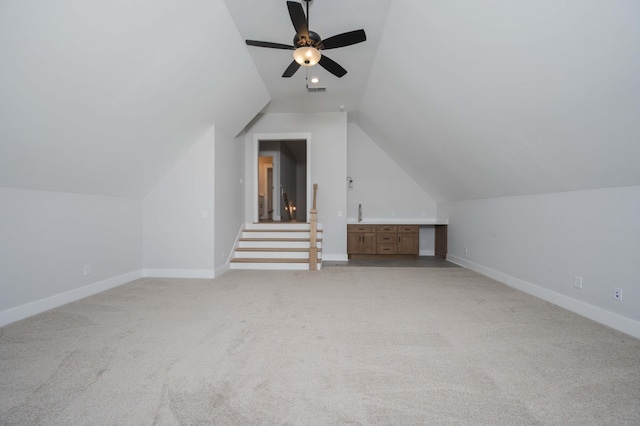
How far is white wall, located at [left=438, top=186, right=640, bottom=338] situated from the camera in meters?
2.48

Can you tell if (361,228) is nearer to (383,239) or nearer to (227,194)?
(383,239)

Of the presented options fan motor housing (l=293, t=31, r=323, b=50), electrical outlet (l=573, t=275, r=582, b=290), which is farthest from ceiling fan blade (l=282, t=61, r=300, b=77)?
electrical outlet (l=573, t=275, r=582, b=290)

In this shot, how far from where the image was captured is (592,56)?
194 centimetres

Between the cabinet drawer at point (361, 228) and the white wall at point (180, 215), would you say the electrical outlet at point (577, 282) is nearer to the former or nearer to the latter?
the cabinet drawer at point (361, 228)

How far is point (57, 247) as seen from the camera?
3.13m

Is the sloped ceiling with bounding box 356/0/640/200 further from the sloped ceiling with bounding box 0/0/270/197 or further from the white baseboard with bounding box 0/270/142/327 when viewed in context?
the white baseboard with bounding box 0/270/142/327

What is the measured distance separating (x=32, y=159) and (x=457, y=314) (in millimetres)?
4354

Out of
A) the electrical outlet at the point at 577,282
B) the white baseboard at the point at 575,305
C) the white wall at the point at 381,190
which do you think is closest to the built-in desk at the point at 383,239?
the white wall at the point at 381,190

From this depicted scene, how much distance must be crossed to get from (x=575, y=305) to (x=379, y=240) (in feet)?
12.4

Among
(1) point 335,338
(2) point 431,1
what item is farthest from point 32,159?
(2) point 431,1

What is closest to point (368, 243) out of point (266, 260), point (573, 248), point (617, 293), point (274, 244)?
point (274, 244)

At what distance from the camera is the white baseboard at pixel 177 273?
180 inches

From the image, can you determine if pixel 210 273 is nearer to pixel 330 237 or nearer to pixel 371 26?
pixel 330 237

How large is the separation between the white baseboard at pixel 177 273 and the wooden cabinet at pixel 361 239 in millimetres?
3115
